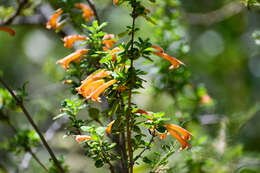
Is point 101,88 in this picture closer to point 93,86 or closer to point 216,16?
point 93,86

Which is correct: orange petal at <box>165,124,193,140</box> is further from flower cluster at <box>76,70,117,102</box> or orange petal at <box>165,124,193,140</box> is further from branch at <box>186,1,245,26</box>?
branch at <box>186,1,245,26</box>

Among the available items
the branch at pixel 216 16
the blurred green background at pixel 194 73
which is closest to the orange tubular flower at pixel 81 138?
the blurred green background at pixel 194 73

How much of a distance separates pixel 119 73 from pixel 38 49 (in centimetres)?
573

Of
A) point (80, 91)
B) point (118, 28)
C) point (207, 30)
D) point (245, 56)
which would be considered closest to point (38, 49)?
point (118, 28)

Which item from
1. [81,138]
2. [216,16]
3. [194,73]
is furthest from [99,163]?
[194,73]

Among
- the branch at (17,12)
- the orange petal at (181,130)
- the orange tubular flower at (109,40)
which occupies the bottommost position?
the orange petal at (181,130)

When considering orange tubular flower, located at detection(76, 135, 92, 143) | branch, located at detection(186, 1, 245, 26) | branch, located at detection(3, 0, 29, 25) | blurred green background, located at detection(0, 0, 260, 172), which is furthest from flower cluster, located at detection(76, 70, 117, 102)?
branch, located at detection(186, 1, 245, 26)

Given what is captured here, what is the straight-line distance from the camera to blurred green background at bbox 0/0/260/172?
1764 millimetres

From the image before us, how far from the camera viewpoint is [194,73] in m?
3.98

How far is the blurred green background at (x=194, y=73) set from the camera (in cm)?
176

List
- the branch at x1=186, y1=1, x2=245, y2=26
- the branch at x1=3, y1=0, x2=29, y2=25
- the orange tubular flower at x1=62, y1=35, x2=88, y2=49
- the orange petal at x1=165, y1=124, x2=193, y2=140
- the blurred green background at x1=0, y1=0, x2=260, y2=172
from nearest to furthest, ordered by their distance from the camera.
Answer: the orange petal at x1=165, y1=124, x2=193, y2=140, the orange tubular flower at x1=62, y1=35, x2=88, y2=49, the branch at x1=3, y1=0, x2=29, y2=25, the blurred green background at x1=0, y1=0, x2=260, y2=172, the branch at x1=186, y1=1, x2=245, y2=26

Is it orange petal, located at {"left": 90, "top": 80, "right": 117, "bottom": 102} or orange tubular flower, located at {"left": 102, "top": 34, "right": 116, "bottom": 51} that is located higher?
orange tubular flower, located at {"left": 102, "top": 34, "right": 116, "bottom": 51}

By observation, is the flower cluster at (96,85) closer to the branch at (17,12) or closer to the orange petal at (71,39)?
the orange petal at (71,39)

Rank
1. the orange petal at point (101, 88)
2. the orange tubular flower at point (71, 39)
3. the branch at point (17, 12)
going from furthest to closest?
1. the branch at point (17, 12)
2. the orange tubular flower at point (71, 39)
3. the orange petal at point (101, 88)
